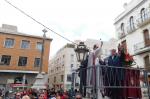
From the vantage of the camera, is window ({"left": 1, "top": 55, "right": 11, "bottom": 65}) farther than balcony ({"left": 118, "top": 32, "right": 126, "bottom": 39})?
Yes

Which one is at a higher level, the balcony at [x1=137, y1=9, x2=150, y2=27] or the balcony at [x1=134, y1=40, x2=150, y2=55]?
the balcony at [x1=137, y1=9, x2=150, y2=27]

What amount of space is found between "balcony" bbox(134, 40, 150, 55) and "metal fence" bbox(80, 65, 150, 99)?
1497cm

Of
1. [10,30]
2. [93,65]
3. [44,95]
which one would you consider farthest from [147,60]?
[10,30]

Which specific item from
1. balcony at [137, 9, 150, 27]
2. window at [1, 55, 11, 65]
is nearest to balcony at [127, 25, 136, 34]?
balcony at [137, 9, 150, 27]

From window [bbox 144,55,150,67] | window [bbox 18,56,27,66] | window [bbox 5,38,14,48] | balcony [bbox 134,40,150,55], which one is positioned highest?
window [bbox 5,38,14,48]

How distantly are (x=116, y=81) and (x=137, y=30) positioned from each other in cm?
1801

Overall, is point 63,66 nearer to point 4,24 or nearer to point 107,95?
point 4,24

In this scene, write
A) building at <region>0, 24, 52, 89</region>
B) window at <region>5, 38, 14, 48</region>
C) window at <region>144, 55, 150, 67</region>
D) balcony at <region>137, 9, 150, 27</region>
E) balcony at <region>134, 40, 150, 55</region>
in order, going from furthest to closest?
1. window at <region>5, 38, 14, 48</region>
2. building at <region>0, 24, 52, 89</region>
3. balcony at <region>137, 9, 150, 27</region>
4. window at <region>144, 55, 150, 67</region>
5. balcony at <region>134, 40, 150, 55</region>

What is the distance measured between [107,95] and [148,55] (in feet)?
52.7

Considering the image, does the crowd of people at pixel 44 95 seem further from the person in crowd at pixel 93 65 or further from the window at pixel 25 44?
the window at pixel 25 44

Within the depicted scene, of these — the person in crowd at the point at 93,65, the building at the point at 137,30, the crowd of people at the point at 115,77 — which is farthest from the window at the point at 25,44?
the crowd of people at the point at 115,77

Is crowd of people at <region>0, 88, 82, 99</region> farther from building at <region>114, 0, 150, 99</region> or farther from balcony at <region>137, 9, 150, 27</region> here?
balcony at <region>137, 9, 150, 27</region>

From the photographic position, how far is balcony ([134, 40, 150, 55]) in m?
19.3

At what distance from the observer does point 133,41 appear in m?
22.1
